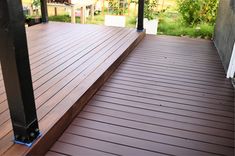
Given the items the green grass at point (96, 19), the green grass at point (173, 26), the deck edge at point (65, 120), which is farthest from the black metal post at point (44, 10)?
the deck edge at point (65, 120)

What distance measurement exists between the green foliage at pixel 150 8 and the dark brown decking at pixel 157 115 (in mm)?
2542

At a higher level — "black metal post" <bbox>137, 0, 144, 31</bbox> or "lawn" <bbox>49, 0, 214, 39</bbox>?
"black metal post" <bbox>137, 0, 144, 31</bbox>

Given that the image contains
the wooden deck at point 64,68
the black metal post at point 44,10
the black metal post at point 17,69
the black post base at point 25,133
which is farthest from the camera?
the black metal post at point 44,10

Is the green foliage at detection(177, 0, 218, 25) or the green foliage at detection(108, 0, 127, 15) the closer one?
the green foliage at detection(177, 0, 218, 25)

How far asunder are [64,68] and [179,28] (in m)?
4.04

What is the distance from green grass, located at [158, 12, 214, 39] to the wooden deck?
159 cm

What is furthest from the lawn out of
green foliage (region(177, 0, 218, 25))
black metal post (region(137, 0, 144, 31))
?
black metal post (region(137, 0, 144, 31))

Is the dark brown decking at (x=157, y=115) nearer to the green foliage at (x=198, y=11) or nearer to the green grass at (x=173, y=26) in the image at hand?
the green grass at (x=173, y=26)

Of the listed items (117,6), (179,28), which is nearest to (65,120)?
(179,28)

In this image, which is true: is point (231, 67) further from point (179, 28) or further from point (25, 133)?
point (179, 28)

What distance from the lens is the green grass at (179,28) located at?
18.0ft

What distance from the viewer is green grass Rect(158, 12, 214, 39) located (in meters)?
5.50

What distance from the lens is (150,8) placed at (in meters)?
5.84

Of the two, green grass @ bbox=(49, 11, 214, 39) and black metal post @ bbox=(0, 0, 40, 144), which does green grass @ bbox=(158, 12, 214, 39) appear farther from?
black metal post @ bbox=(0, 0, 40, 144)
